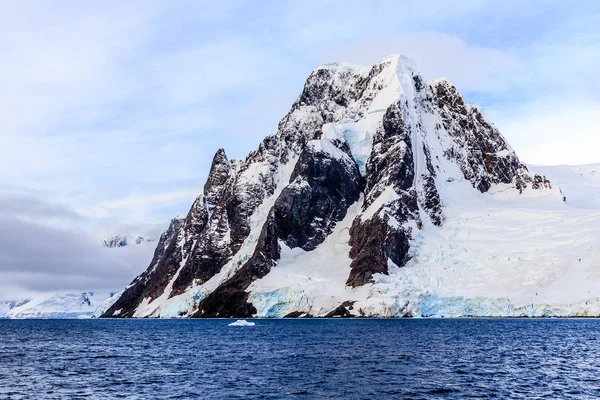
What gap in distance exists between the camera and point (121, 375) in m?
76.6

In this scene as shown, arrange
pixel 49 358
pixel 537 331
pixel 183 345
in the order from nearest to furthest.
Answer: pixel 49 358
pixel 183 345
pixel 537 331

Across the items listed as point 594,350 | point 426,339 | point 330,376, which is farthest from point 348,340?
point 330,376

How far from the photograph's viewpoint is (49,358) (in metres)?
96.9

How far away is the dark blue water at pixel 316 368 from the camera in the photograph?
64.2m

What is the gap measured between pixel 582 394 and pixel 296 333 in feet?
290

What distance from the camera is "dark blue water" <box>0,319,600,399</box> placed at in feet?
211

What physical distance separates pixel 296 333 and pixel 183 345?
31968mm

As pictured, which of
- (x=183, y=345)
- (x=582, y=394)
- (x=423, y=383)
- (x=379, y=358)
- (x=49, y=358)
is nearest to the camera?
(x=582, y=394)

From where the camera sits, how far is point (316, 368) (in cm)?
8094

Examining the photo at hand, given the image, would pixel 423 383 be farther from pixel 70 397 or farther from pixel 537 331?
pixel 537 331

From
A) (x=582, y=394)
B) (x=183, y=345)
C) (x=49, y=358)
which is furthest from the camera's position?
(x=183, y=345)

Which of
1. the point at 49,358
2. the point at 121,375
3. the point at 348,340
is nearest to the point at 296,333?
the point at 348,340

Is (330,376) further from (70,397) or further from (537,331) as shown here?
(537,331)

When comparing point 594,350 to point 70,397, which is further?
point 594,350
